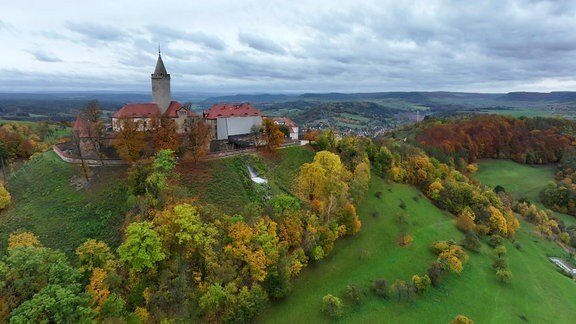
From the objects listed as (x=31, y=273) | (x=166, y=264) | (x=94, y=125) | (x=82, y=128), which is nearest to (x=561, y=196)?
(x=166, y=264)

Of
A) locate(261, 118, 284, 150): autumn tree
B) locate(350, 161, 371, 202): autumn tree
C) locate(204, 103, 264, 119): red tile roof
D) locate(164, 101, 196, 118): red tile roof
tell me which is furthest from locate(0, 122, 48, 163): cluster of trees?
locate(350, 161, 371, 202): autumn tree

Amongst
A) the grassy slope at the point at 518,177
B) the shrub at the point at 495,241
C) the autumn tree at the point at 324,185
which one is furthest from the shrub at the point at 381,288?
the grassy slope at the point at 518,177

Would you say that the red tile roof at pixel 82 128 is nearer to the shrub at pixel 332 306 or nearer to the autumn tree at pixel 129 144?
the autumn tree at pixel 129 144

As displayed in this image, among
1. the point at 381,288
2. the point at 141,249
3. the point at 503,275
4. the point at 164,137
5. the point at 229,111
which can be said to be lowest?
the point at 503,275

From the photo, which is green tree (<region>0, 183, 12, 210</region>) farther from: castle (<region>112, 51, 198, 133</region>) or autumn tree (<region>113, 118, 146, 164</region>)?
castle (<region>112, 51, 198, 133</region>)

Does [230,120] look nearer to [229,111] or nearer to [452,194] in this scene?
[229,111]

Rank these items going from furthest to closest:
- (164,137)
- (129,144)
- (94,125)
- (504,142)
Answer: (504,142), (164,137), (94,125), (129,144)
